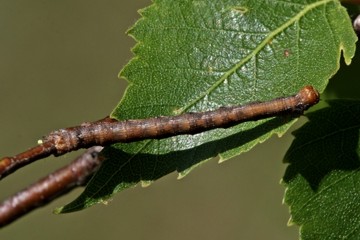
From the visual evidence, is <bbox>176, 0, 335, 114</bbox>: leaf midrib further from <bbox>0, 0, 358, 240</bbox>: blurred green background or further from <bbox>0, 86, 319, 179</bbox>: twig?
<bbox>0, 0, 358, 240</bbox>: blurred green background

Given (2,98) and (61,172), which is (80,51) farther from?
(61,172)

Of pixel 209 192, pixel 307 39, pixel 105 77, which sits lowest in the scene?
pixel 209 192

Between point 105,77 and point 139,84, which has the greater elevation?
point 139,84

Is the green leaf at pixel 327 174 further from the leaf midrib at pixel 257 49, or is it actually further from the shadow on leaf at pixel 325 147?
the leaf midrib at pixel 257 49

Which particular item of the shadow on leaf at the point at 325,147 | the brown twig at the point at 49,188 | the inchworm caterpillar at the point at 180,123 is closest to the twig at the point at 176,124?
the inchworm caterpillar at the point at 180,123

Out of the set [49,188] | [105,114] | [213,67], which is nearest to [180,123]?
[213,67]

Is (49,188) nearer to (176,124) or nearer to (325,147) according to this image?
(176,124)

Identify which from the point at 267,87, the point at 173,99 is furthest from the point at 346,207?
the point at 173,99
